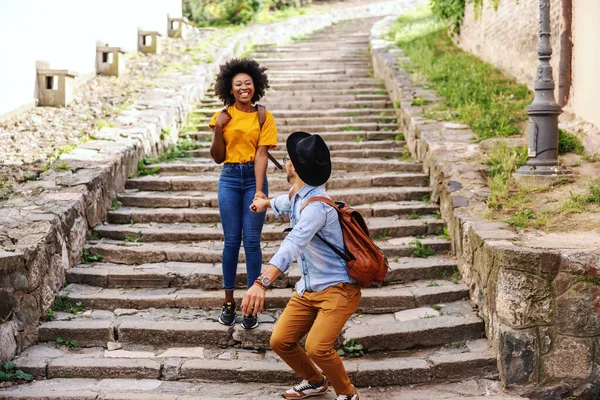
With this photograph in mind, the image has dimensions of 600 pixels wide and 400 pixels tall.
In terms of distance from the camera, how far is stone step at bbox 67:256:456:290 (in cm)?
578

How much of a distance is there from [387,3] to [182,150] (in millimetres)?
16112

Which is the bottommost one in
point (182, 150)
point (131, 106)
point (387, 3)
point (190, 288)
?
point (190, 288)

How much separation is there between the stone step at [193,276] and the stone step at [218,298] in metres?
0.08

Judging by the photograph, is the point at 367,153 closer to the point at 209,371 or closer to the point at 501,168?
the point at 501,168

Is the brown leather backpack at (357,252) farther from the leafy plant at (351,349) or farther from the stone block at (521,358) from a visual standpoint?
the stone block at (521,358)

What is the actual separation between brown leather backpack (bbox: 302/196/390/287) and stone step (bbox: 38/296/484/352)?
119 cm

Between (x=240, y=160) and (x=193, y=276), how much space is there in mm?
1353

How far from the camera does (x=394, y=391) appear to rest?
15.1ft

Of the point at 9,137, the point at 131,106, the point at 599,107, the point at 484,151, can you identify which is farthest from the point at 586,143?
the point at 9,137


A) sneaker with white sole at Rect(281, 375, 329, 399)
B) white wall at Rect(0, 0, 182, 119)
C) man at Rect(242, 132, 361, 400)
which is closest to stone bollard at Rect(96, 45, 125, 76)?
white wall at Rect(0, 0, 182, 119)

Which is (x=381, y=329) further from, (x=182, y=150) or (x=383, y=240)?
(x=182, y=150)

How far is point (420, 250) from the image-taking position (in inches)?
242

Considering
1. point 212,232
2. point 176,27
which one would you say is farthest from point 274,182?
point 176,27

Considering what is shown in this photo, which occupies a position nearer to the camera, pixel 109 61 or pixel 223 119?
pixel 223 119
